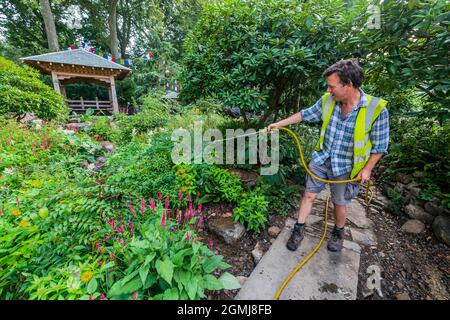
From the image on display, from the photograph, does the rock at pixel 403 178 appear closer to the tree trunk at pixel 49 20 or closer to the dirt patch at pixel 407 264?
the dirt patch at pixel 407 264

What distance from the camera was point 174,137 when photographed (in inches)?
125

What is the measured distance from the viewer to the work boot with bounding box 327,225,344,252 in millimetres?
2117

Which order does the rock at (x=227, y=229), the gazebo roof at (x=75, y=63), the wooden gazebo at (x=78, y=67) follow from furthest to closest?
1. the wooden gazebo at (x=78, y=67)
2. the gazebo roof at (x=75, y=63)
3. the rock at (x=227, y=229)

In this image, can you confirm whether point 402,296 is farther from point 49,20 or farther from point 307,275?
point 49,20

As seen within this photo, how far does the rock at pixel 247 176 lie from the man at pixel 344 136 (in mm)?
821

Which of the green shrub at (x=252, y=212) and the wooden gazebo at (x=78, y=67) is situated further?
the wooden gazebo at (x=78, y=67)


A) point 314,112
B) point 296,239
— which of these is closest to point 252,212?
point 296,239

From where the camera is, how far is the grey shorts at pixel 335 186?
1.98 metres

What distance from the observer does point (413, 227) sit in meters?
2.46

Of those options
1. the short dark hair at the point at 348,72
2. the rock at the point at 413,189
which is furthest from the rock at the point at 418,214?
the short dark hair at the point at 348,72

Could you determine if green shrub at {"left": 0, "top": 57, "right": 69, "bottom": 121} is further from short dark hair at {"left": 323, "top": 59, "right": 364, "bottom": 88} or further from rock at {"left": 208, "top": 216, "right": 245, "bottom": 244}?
short dark hair at {"left": 323, "top": 59, "right": 364, "bottom": 88}

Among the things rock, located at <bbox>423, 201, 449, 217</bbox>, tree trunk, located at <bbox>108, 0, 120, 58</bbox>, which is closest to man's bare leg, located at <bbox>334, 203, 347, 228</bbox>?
rock, located at <bbox>423, 201, 449, 217</bbox>

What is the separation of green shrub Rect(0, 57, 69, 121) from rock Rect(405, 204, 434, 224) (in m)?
8.03
